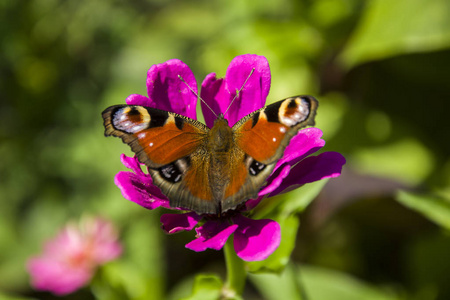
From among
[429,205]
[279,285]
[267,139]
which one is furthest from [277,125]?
[279,285]

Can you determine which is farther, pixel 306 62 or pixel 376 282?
pixel 306 62

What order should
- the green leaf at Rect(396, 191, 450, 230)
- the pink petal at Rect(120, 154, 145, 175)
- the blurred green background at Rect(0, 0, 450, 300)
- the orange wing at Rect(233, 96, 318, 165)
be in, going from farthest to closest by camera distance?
1. the blurred green background at Rect(0, 0, 450, 300)
2. the green leaf at Rect(396, 191, 450, 230)
3. the pink petal at Rect(120, 154, 145, 175)
4. the orange wing at Rect(233, 96, 318, 165)

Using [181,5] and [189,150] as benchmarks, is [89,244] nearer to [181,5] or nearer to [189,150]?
[189,150]

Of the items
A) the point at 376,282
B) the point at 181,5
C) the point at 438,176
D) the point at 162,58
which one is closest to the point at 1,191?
the point at 162,58

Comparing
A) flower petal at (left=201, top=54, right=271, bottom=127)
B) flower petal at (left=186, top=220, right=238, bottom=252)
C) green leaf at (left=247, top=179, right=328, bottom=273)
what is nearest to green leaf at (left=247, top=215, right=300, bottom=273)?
green leaf at (left=247, top=179, right=328, bottom=273)

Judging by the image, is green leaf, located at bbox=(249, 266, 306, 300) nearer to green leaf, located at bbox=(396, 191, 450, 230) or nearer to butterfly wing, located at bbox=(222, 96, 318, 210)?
green leaf, located at bbox=(396, 191, 450, 230)
